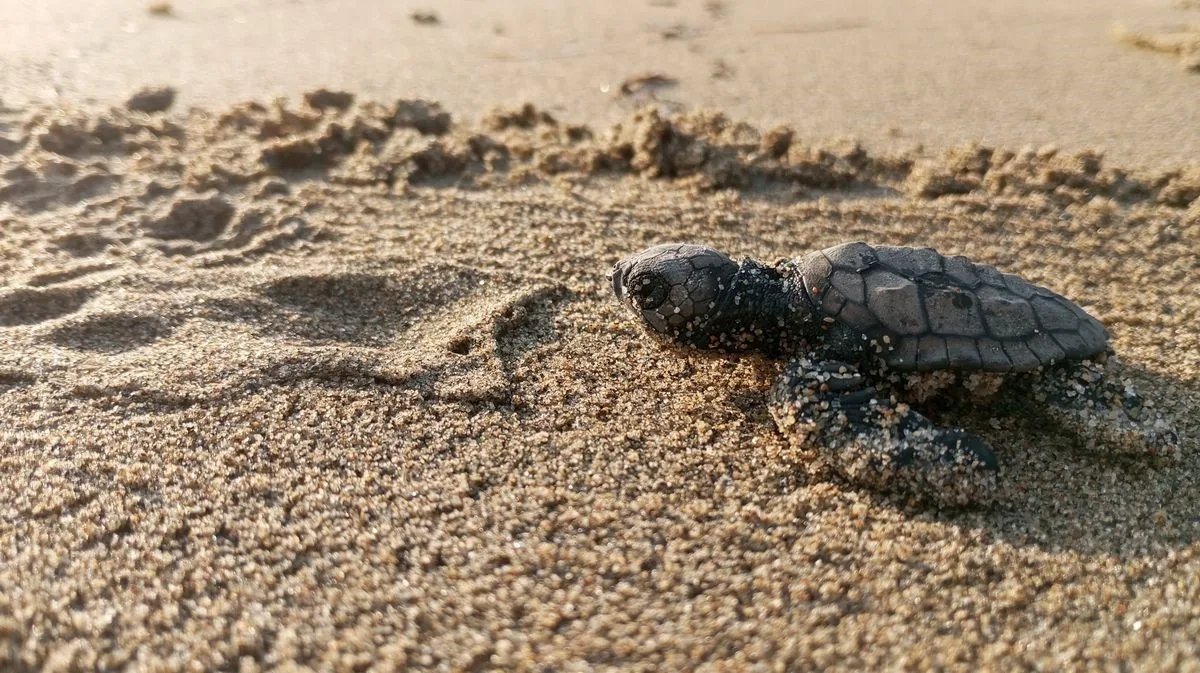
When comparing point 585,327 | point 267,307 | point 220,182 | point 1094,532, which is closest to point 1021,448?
point 1094,532

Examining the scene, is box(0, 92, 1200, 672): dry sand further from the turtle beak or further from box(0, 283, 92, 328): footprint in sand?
the turtle beak

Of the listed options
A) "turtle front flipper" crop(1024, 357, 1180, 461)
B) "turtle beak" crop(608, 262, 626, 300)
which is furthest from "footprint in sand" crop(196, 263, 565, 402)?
"turtle front flipper" crop(1024, 357, 1180, 461)

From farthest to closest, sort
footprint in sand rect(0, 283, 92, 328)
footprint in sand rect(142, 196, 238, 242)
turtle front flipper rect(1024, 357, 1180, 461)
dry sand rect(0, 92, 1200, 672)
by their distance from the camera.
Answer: footprint in sand rect(142, 196, 238, 242), footprint in sand rect(0, 283, 92, 328), turtle front flipper rect(1024, 357, 1180, 461), dry sand rect(0, 92, 1200, 672)

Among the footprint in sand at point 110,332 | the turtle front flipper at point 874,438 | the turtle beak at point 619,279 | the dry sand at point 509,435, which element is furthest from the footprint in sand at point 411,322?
the turtle front flipper at point 874,438

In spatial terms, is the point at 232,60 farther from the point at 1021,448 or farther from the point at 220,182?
the point at 1021,448

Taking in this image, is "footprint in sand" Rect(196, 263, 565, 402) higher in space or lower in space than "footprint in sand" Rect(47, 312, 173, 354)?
higher

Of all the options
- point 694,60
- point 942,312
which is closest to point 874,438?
point 942,312
